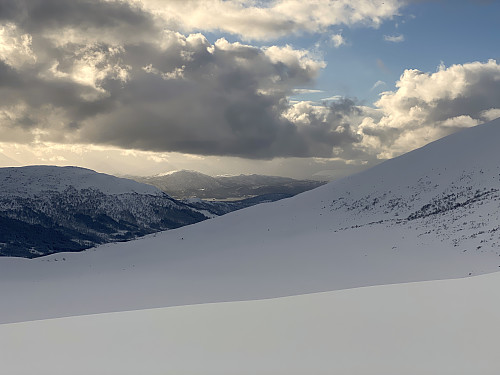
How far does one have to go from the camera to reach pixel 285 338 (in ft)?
20.9

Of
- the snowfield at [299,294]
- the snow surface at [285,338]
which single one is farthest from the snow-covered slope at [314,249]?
the snow surface at [285,338]

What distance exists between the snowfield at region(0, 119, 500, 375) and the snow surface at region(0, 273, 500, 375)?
0.03m

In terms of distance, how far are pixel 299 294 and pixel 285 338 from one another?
957cm

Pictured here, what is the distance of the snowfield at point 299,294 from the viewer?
5.86 metres

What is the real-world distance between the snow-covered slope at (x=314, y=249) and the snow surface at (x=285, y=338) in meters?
9.47

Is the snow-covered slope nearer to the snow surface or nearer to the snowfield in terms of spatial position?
the snowfield

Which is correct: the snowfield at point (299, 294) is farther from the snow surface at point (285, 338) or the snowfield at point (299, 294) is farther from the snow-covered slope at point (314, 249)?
the snow-covered slope at point (314, 249)

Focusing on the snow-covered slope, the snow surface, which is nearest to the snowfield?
the snow surface

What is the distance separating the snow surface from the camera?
219 inches

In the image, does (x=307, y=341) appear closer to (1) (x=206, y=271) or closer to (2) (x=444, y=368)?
(2) (x=444, y=368)

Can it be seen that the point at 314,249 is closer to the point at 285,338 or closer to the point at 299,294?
the point at 299,294

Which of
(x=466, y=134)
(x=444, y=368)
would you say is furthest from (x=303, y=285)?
(x=466, y=134)

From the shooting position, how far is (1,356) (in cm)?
638

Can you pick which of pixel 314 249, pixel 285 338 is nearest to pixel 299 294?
pixel 285 338
